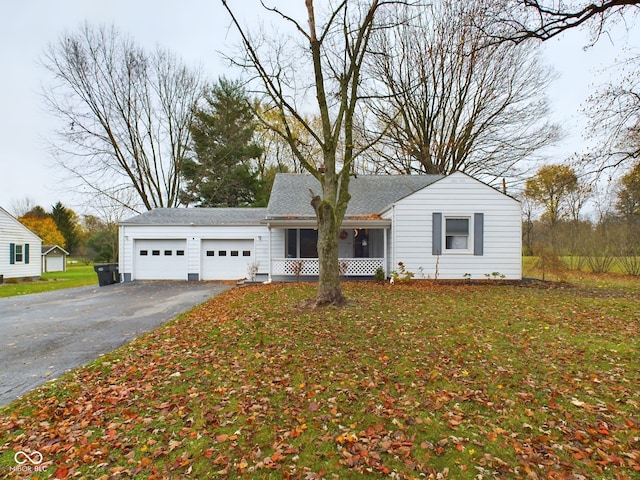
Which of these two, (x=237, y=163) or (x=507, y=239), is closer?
(x=507, y=239)

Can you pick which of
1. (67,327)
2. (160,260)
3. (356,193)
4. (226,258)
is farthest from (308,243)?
(67,327)

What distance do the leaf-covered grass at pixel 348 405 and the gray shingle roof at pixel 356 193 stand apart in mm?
8934

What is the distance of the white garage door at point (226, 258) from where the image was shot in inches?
635

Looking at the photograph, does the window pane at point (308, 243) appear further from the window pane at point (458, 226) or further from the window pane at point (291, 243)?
the window pane at point (458, 226)

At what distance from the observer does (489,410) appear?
10.7 ft

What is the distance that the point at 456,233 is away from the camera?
13055 mm

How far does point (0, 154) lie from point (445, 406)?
1079 inches

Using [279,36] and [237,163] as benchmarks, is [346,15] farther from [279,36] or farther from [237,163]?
[237,163]

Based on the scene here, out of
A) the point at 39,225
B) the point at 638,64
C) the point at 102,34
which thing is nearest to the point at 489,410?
the point at 638,64

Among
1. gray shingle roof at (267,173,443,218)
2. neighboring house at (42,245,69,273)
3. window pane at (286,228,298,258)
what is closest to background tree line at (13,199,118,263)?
neighboring house at (42,245,69,273)

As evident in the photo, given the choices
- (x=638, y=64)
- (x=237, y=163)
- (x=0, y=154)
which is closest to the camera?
(x=638, y=64)

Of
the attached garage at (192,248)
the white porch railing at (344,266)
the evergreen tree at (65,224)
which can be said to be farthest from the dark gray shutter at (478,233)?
the evergreen tree at (65,224)

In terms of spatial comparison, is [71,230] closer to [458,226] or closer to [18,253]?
[18,253]

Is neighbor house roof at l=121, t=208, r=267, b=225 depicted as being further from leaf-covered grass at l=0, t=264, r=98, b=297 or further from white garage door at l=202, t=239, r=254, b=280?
leaf-covered grass at l=0, t=264, r=98, b=297
